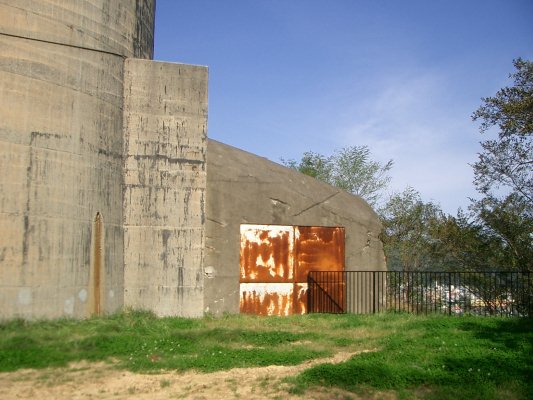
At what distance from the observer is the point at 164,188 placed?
1204cm

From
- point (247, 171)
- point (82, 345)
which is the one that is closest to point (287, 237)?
point (247, 171)

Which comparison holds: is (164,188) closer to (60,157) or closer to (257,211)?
Result: (60,157)

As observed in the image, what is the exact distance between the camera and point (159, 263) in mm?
11914

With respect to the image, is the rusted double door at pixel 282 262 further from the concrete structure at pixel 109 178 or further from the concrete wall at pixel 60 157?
the concrete wall at pixel 60 157

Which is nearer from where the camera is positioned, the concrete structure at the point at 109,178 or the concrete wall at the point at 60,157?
the concrete wall at the point at 60,157

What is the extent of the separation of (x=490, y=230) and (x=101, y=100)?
12.0 m

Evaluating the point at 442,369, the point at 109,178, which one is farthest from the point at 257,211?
the point at 442,369

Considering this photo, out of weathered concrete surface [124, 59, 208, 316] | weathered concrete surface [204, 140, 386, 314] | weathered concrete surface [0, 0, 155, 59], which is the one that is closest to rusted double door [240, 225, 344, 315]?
weathered concrete surface [204, 140, 386, 314]

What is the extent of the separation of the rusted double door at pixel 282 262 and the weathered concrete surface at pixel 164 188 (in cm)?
146

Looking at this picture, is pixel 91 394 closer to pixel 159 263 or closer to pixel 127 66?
pixel 159 263

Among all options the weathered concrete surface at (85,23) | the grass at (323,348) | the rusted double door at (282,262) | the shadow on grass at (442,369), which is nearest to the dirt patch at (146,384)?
the grass at (323,348)

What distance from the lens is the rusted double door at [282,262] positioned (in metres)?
13.3

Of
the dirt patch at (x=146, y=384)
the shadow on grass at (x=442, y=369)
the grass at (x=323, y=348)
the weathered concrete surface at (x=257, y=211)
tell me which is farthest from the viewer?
the weathered concrete surface at (x=257, y=211)

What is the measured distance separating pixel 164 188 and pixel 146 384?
5659mm
